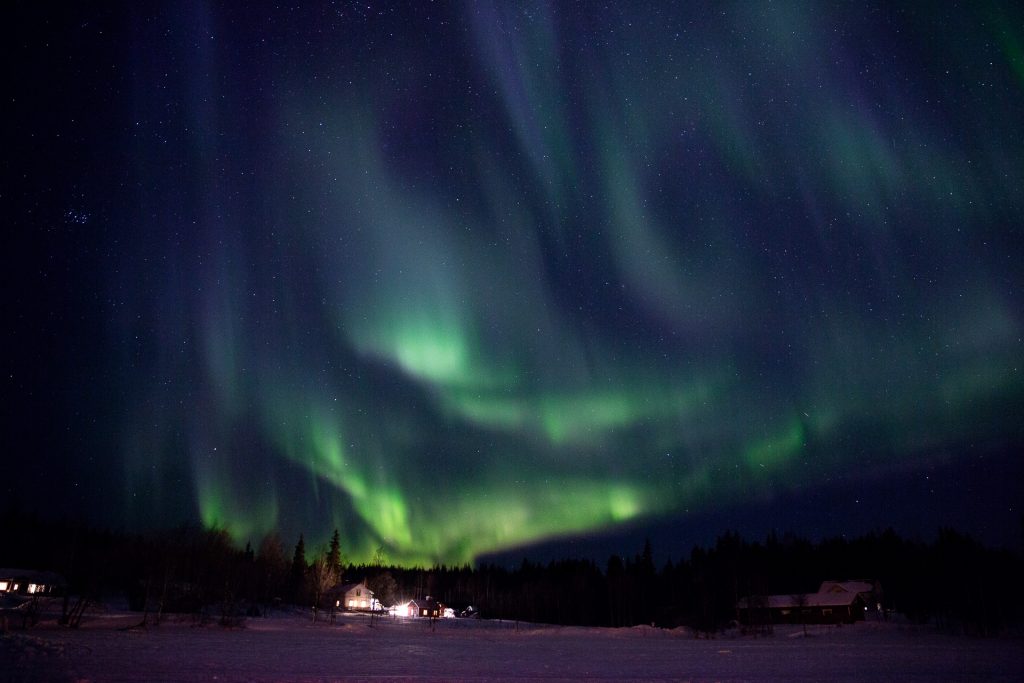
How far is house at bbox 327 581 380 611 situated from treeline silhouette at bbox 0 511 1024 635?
281 centimetres

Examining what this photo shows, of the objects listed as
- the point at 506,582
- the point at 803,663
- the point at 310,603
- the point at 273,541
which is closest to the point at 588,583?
the point at 506,582

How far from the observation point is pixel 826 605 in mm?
96625

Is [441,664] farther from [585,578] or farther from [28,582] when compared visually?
[585,578]

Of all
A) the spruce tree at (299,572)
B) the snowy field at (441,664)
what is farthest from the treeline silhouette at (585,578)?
the snowy field at (441,664)

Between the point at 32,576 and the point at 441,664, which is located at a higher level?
the point at 32,576

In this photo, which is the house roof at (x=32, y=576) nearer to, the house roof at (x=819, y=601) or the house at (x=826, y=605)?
the house at (x=826, y=605)

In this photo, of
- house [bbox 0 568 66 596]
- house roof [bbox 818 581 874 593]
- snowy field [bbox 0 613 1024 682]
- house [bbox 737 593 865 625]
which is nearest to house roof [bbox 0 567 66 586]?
house [bbox 0 568 66 596]

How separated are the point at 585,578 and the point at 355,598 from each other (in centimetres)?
A: 4655

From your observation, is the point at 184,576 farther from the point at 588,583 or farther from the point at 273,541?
the point at 588,583

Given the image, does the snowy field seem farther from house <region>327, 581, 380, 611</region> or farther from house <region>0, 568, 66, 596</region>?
house <region>327, 581, 380, 611</region>

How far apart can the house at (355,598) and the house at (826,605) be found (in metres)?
68.4

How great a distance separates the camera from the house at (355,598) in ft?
415

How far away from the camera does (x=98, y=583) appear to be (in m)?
65.2

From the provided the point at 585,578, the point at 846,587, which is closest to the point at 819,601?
the point at 846,587
